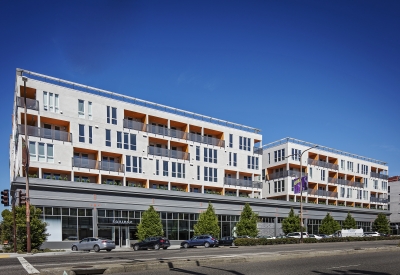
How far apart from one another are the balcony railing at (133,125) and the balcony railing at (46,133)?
748 cm

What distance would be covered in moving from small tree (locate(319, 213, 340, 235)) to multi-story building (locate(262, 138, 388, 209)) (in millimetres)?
4338

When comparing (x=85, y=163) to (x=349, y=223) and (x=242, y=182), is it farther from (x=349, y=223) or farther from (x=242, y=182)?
(x=349, y=223)

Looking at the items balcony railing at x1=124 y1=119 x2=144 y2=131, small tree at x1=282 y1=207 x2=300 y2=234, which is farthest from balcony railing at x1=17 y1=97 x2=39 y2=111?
small tree at x1=282 y1=207 x2=300 y2=234

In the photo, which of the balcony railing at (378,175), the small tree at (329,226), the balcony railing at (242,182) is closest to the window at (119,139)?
the balcony railing at (242,182)

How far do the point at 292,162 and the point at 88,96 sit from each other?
3913cm

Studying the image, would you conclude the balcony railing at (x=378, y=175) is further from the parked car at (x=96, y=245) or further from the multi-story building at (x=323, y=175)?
the parked car at (x=96, y=245)

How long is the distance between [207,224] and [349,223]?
3636cm

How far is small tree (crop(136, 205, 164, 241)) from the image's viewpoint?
4369 cm

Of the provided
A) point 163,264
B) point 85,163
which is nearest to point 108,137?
point 85,163

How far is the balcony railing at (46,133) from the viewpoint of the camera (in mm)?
40031

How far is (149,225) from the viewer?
144 feet

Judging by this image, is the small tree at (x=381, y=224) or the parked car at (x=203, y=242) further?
the small tree at (x=381, y=224)

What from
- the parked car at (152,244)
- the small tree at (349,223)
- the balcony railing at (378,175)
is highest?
the balcony railing at (378,175)

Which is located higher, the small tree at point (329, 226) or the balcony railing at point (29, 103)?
the balcony railing at point (29, 103)
